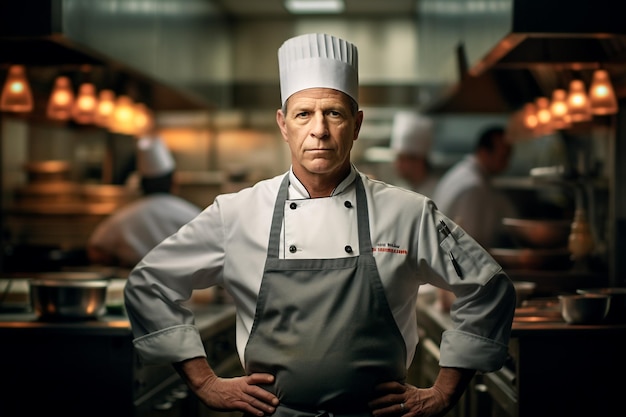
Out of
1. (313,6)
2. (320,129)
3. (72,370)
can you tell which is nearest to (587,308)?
(320,129)

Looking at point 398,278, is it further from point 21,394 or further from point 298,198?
point 21,394

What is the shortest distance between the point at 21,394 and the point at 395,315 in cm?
143

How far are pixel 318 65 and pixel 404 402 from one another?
0.85 meters

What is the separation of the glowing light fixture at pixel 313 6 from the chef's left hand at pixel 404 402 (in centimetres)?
448

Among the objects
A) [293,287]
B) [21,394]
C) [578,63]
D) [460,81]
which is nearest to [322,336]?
[293,287]

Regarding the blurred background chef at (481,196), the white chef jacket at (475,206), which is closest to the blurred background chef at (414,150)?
the blurred background chef at (481,196)

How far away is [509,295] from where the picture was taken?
207 cm

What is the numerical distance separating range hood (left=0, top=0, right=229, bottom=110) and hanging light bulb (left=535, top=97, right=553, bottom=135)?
1997 millimetres

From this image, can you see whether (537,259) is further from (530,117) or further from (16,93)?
(16,93)

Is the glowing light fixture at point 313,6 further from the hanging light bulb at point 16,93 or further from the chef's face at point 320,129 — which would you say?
the chef's face at point 320,129

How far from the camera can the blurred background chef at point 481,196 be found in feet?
15.8

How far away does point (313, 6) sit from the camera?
6211 millimetres

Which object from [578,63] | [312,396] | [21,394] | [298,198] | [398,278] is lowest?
[21,394]

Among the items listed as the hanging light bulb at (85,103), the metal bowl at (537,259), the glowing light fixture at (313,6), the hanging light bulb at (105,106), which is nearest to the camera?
the metal bowl at (537,259)
